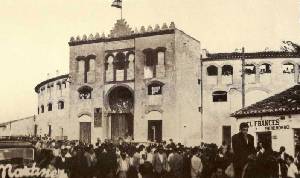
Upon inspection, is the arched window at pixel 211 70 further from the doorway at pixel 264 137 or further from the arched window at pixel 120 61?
the doorway at pixel 264 137

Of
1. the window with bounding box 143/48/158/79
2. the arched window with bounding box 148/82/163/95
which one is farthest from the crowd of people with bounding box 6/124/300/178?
the window with bounding box 143/48/158/79

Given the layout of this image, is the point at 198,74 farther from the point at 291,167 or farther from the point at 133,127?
the point at 291,167

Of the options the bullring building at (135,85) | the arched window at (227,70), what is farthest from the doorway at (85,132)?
the arched window at (227,70)

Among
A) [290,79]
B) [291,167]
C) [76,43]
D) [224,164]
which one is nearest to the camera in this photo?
[291,167]

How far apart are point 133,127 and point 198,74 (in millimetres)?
5925

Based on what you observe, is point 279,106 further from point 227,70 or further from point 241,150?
point 227,70

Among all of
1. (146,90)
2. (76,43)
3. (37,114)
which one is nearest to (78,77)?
(76,43)

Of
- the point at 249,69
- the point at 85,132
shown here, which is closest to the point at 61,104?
the point at 85,132

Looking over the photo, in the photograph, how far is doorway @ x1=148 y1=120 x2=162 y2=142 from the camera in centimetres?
3158

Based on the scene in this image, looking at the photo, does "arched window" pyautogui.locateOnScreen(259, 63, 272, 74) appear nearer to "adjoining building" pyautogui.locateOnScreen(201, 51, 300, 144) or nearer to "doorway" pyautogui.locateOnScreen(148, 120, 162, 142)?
"adjoining building" pyautogui.locateOnScreen(201, 51, 300, 144)

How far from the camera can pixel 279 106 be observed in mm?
21406

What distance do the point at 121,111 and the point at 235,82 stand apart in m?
8.08

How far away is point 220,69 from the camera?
34.2 metres

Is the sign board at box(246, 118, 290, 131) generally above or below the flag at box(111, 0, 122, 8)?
below
